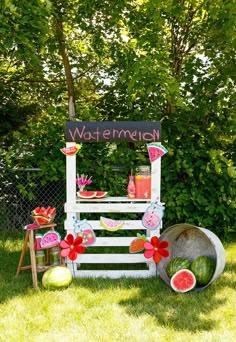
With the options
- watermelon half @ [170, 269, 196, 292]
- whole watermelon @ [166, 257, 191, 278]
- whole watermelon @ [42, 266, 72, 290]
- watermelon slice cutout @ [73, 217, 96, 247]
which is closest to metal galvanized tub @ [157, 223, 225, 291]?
whole watermelon @ [166, 257, 191, 278]

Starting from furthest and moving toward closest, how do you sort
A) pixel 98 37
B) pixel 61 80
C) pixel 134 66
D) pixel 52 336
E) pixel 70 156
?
pixel 61 80 → pixel 98 37 → pixel 134 66 → pixel 70 156 → pixel 52 336

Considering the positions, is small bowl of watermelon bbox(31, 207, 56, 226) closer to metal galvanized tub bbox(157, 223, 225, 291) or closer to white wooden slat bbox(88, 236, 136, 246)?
white wooden slat bbox(88, 236, 136, 246)

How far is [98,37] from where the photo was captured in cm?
678

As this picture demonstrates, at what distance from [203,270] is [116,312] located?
1.09 metres

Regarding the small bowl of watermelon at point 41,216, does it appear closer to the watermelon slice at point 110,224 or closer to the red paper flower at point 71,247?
the red paper flower at point 71,247

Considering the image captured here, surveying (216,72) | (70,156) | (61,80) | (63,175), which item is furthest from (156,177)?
(61,80)

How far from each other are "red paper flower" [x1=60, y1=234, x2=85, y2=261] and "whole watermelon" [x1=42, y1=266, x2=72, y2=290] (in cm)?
17

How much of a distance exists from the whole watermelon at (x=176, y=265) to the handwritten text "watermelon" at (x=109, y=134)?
1372 millimetres

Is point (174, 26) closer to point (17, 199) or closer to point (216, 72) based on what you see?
point (216, 72)

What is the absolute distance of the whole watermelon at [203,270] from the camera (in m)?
4.42

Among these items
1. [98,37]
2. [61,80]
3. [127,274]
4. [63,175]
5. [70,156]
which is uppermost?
[98,37]

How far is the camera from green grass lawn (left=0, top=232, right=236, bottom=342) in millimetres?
3416

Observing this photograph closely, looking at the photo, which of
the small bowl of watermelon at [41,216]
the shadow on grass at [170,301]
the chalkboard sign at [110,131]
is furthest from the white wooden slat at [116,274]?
the chalkboard sign at [110,131]

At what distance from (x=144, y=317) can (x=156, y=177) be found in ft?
5.21
